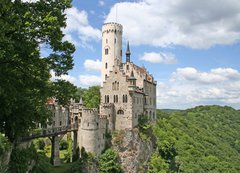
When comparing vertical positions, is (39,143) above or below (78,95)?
below

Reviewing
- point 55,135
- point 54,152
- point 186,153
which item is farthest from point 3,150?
point 186,153

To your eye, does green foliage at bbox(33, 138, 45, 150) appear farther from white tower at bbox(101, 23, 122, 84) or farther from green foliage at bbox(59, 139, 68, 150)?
white tower at bbox(101, 23, 122, 84)

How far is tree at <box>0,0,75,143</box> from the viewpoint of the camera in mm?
20422

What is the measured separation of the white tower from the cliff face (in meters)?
17.3

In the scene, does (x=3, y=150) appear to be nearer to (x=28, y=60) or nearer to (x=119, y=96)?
(x=28, y=60)

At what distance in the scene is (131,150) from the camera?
176 ft

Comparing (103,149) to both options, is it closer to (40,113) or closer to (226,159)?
(40,113)

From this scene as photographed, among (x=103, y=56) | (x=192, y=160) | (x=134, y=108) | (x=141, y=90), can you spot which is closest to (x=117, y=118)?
(x=134, y=108)

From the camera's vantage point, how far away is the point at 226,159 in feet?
290

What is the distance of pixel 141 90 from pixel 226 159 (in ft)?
141

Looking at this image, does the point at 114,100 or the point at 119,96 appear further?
the point at 114,100

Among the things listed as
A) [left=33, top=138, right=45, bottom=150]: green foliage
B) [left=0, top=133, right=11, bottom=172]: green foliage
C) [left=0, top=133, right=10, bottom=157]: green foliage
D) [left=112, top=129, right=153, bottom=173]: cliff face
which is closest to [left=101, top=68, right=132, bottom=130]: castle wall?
[left=112, top=129, right=153, bottom=173]: cliff face

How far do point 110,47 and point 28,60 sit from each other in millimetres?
45873

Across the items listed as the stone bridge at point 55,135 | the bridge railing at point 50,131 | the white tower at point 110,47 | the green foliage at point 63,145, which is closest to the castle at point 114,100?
the white tower at point 110,47
